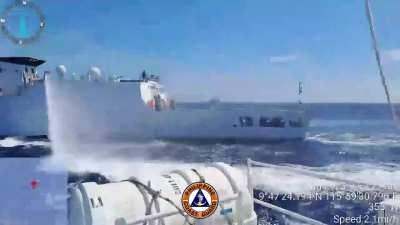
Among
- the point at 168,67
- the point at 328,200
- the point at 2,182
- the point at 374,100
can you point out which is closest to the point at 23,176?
the point at 2,182

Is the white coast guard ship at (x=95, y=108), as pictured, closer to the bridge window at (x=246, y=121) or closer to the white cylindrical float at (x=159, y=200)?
the bridge window at (x=246, y=121)

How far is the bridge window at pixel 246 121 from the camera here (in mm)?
2084

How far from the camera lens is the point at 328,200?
2.16 metres

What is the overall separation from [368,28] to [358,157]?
19.9 inches

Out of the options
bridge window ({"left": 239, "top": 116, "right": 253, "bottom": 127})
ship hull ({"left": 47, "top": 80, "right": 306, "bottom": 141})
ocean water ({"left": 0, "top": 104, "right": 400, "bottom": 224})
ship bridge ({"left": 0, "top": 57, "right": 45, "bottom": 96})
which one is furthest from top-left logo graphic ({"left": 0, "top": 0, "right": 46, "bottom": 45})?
bridge window ({"left": 239, "top": 116, "right": 253, "bottom": 127})

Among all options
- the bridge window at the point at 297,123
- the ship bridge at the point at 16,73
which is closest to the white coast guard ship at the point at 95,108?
the ship bridge at the point at 16,73

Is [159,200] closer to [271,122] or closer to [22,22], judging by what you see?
[271,122]

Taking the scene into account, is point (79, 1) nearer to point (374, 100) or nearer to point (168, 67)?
point (168, 67)

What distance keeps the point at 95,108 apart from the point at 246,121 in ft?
1.87

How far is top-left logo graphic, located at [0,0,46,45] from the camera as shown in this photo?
1958 mm

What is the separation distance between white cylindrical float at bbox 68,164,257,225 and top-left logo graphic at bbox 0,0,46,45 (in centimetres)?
57

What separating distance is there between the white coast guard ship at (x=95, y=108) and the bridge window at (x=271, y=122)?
4.7 inches

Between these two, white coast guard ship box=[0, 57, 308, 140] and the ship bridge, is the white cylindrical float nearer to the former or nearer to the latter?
white coast guard ship box=[0, 57, 308, 140]

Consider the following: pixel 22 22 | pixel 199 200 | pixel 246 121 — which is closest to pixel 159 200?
pixel 199 200
